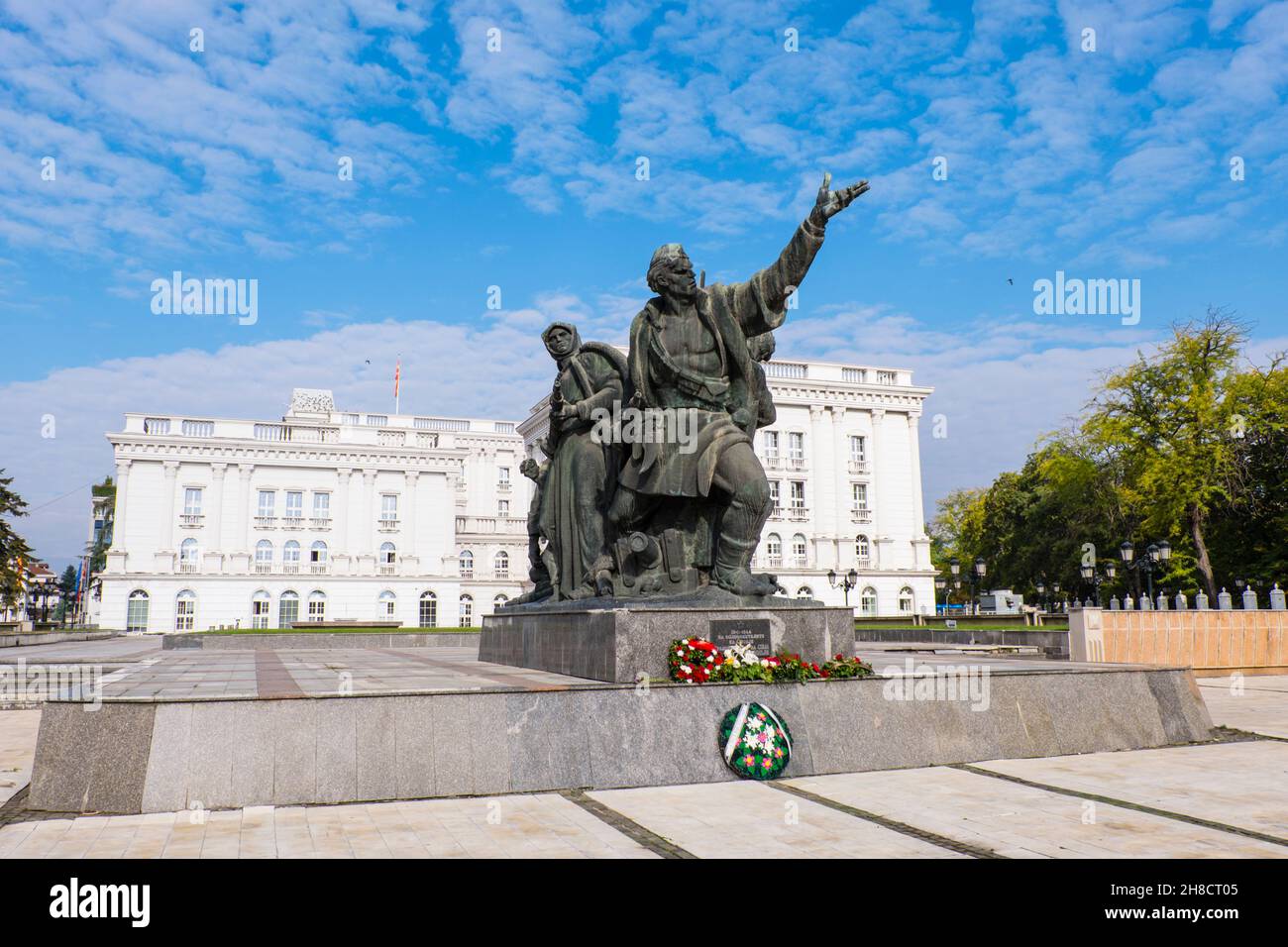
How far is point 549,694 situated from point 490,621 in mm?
5403

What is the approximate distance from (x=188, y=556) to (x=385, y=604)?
12994mm

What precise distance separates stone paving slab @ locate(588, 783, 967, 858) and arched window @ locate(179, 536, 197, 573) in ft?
201

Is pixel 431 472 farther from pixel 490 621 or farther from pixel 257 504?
pixel 490 621

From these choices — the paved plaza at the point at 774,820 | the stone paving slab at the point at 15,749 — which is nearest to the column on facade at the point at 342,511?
the stone paving slab at the point at 15,749

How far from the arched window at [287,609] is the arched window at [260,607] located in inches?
25.5

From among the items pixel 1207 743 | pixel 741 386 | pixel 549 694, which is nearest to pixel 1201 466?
pixel 1207 743

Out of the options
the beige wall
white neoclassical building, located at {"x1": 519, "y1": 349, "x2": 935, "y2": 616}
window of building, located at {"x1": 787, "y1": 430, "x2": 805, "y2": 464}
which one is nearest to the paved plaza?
the beige wall

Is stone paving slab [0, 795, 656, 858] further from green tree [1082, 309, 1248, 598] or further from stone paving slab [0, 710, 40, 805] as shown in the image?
green tree [1082, 309, 1248, 598]

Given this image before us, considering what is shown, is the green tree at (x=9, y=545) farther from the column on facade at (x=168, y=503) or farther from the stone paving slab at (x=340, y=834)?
the stone paving slab at (x=340, y=834)

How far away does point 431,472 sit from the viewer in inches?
2544

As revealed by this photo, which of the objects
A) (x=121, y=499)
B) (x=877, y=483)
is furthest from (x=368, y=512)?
(x=877, y=483)

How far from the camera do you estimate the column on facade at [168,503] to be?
194 ft

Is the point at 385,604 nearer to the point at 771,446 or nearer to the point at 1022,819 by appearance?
the point at 771,446

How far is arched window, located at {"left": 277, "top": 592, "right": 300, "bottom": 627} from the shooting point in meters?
60.8
